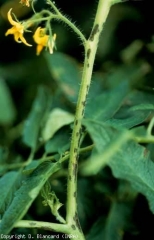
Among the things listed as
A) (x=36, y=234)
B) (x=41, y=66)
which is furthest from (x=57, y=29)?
(x=36, y=234)

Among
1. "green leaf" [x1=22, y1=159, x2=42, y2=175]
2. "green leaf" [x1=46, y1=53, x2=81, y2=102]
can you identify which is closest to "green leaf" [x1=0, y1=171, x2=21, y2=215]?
"green leaf" [x1=22, y1=159, x2=42, y2=175]

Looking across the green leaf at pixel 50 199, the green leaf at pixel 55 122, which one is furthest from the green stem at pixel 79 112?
the green leaf at pixel 55 122

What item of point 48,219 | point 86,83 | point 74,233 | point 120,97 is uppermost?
point 86,83

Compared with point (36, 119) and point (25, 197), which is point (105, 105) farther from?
point (25, 197)

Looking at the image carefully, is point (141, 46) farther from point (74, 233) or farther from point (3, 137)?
point (74, 233)

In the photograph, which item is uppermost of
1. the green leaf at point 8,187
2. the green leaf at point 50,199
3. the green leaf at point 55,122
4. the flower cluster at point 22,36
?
the flower cluster at point 22,36

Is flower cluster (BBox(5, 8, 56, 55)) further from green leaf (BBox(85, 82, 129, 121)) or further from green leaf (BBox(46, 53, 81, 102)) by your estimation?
green leaf (BBox(46, 53, 81, 102))

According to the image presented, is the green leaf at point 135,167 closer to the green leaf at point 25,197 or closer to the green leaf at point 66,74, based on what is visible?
the green leaf at point 25,197

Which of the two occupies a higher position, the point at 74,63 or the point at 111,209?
the point at 74,63
